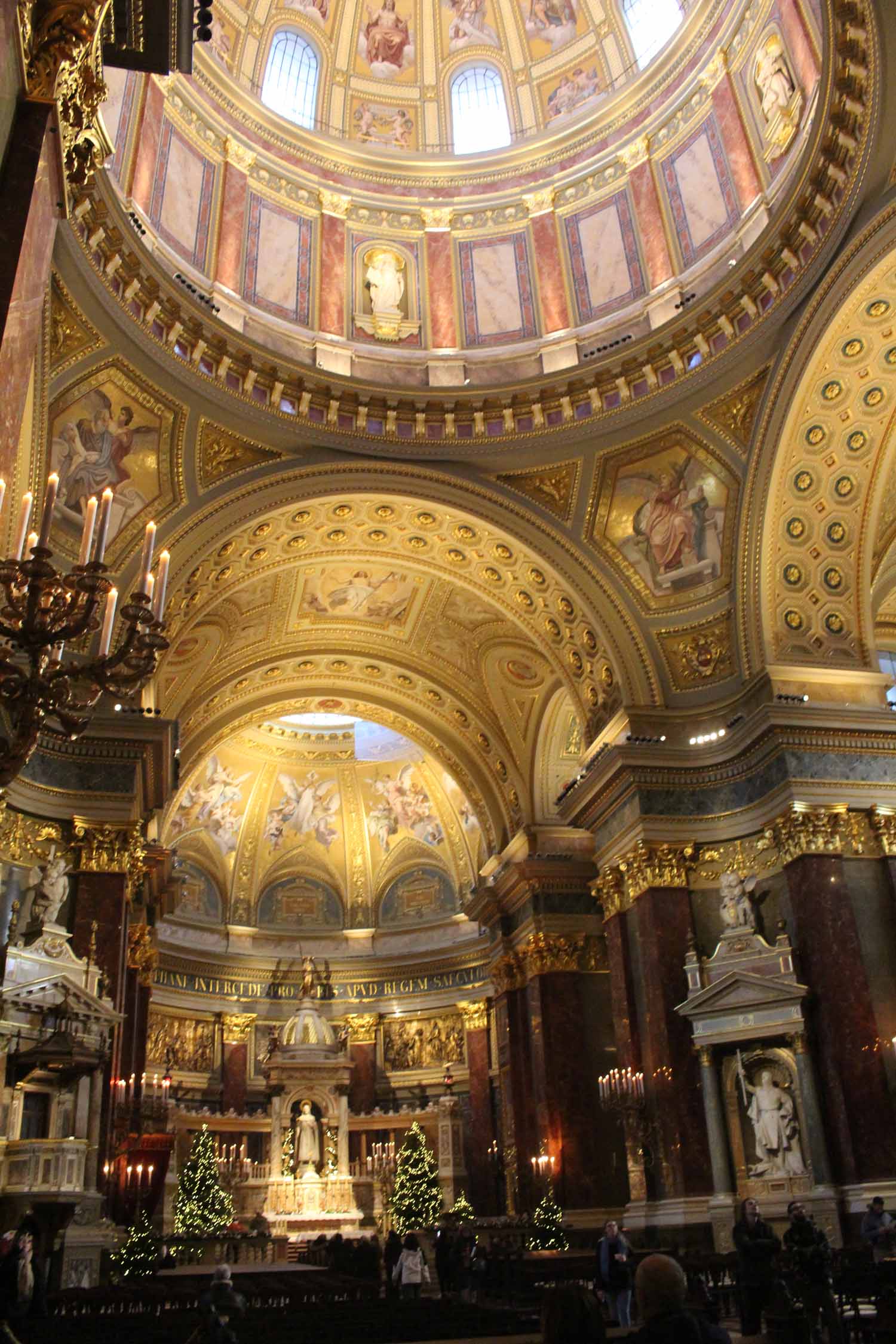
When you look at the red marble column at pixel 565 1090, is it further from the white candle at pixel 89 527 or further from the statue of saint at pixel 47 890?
the white candle at pixel 89 527

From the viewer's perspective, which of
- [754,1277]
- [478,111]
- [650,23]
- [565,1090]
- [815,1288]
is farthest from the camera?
[478,111]

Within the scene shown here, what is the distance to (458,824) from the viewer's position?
106 ft

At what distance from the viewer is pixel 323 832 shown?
34125mm

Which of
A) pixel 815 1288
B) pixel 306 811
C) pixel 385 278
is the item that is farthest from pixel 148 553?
pixel 306 811

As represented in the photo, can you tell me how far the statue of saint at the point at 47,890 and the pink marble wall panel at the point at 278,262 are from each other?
10.1 m

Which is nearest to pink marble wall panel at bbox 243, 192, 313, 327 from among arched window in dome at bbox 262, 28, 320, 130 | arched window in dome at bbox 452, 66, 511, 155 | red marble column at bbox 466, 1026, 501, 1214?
arched window in dome at bbox 262, 28, 320, 130

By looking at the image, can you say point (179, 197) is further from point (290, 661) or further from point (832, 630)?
point (832, 630)

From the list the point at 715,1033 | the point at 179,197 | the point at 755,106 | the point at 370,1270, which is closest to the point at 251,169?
the point at 179,197

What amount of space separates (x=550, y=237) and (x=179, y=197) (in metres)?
6.66

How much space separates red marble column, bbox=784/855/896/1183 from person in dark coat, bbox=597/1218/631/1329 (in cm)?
541

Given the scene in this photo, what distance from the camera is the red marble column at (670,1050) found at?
1574 centimetres

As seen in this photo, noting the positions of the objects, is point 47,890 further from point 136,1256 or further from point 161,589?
point 161,589

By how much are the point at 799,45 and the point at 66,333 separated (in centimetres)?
1106

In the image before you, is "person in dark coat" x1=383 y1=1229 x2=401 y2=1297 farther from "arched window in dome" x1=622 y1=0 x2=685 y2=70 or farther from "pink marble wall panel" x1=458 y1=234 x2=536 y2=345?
"arched window in dome" x1=622 y1=0 x2=685 y2=70
